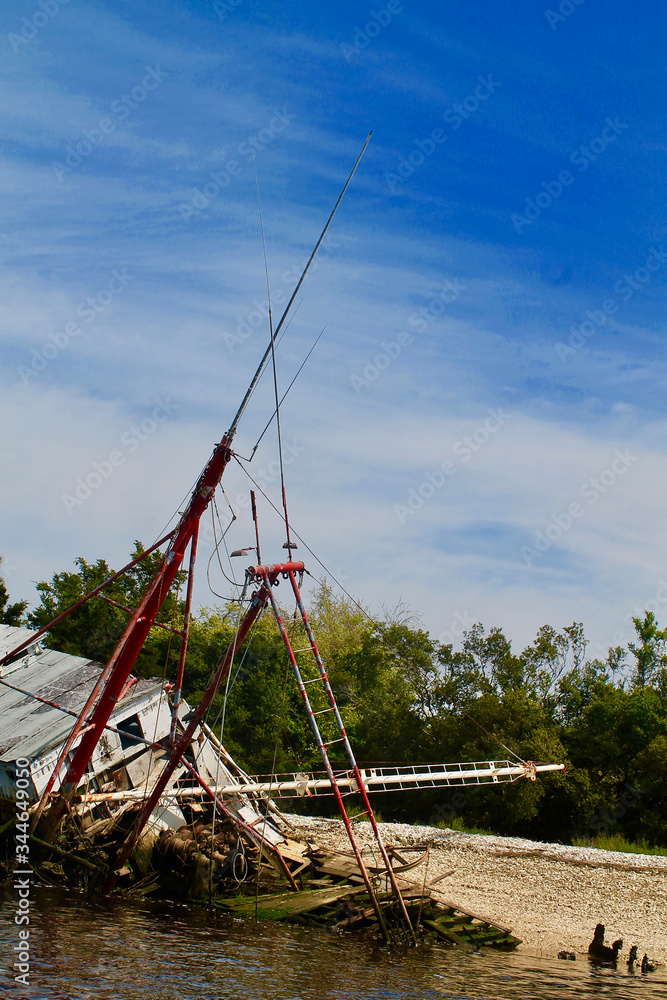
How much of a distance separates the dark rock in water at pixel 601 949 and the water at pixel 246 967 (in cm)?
56

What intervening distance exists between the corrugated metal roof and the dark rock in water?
51.8 feet

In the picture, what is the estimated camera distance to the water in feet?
55.0

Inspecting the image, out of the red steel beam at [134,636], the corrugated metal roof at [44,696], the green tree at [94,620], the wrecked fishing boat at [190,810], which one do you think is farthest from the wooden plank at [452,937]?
the green tree at [94,620]

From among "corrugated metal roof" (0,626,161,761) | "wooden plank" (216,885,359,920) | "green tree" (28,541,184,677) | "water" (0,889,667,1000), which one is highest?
"green tree" (28,541,184,677)

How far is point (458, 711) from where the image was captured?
43.7 m

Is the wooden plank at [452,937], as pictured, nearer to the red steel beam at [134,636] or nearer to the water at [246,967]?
the water at [246,967]

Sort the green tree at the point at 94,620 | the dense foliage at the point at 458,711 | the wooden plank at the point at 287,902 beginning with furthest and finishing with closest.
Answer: the green tree at the point at 94,620, the dense foliage at the point at 458,711, the wooden plank at the point at 287,902

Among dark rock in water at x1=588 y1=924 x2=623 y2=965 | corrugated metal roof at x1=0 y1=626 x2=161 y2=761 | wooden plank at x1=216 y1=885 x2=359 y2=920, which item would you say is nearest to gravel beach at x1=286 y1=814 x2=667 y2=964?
dark rock in water at x1=588 y1=924 x2=623 y2=965

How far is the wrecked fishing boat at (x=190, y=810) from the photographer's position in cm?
2258

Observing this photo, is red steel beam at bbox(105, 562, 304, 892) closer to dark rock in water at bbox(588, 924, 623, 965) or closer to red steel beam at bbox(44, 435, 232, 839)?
red steel beam at bbox(44, 435, 232, 839)

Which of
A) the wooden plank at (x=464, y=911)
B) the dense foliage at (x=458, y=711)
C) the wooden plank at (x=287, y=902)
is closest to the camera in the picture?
the wooden plank at (x=464, y=911)

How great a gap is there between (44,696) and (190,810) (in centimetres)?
658

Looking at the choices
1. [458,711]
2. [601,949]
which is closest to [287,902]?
[601,949]

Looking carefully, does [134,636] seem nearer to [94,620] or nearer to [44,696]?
[44,696]
